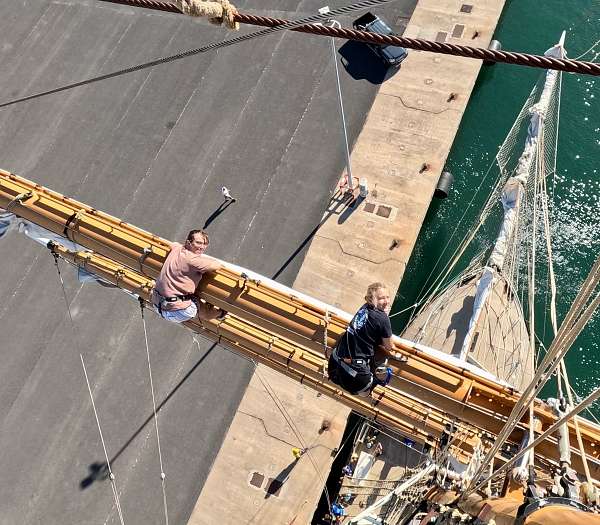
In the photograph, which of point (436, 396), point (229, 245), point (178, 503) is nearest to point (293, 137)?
point (229, 245)

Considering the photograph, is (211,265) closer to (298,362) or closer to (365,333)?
(298,362)

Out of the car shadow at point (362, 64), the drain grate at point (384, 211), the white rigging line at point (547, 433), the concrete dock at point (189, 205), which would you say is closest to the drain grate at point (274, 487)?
the concrete dock at point (189, 205)

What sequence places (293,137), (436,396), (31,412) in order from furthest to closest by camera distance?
1. (293,137)
2. (31,412)
3. (436,396)

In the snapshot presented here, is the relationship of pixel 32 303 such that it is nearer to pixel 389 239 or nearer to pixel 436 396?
pixel 389 239

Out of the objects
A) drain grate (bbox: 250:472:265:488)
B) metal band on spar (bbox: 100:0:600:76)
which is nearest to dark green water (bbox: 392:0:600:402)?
drain grate (bbox: 250:472:265:488)

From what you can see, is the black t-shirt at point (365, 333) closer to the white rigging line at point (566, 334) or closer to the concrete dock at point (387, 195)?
the white rigging line at point (566, 334)

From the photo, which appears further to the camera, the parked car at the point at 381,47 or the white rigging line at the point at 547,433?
the parked car at the point at 381,47

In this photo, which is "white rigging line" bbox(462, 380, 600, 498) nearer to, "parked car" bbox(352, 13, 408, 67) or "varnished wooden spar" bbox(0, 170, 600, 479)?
"varnished wooden spar" bbox(0, 170, 600, 479)
